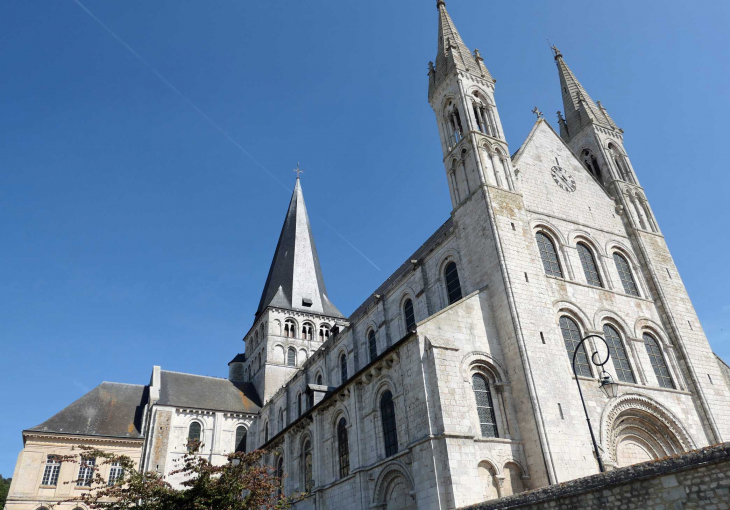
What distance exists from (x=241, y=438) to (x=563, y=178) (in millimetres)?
27114

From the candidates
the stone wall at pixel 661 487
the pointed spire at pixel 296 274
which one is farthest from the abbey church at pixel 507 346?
the pointed spire at pixel 296 274

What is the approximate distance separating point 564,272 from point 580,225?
308 cm

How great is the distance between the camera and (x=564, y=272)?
1984 cm

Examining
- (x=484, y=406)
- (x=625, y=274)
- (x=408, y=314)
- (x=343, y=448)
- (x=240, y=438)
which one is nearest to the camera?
(x=484, y=406)

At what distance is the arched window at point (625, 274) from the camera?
21.5 m

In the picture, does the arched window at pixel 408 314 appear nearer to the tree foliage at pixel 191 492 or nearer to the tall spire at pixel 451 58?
the tree foliage at pixel 191 492

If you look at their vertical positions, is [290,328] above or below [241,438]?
above

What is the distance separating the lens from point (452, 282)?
20.5 metres

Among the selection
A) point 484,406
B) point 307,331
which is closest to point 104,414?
point 307,331

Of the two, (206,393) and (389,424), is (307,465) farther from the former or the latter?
(206,393)

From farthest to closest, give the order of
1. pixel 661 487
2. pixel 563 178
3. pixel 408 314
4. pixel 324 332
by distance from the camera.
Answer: pixel 324 332 < pixel 408 314 < pixel 563 178 < pixel 661 487

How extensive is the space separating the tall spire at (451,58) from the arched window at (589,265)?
9008 mm

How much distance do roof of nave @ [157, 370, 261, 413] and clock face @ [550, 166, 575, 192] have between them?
26079mm

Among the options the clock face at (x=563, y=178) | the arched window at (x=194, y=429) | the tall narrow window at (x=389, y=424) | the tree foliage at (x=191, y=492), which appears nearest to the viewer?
the tree foliage at (x=191, y=492)
